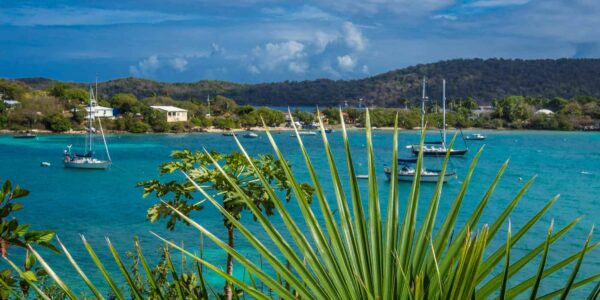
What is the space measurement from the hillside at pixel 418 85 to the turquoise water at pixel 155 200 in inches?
2765

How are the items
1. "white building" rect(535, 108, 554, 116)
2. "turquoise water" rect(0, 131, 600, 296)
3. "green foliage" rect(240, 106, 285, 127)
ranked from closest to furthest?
"turquoise water" rect(0, 131, 600, 296) < "green foliage" rect(240, 106, 285, 127) < "white building" rect(535, 108, 554, 116)

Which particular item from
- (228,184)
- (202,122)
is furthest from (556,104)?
(228,184)

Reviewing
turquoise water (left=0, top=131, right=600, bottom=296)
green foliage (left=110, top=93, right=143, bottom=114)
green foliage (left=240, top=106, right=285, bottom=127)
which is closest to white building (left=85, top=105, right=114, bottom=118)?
green foliage (left=110, top=93, right=143, bottom=114)

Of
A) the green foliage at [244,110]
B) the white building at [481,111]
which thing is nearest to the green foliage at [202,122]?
the green foliage at [244,110]

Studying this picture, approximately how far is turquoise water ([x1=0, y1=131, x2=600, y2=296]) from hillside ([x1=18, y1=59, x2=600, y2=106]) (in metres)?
70.2

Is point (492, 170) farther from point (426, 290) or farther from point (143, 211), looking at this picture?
point (426, 290)

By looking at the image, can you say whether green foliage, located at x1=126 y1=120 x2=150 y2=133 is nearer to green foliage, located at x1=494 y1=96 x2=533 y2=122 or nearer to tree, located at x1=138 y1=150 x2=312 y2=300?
green foliage, located at x1=494 y1=96 x2=533 y2=122

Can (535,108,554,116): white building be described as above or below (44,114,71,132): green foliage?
above

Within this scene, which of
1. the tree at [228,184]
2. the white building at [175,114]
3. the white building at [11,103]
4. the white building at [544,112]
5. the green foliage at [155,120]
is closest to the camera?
the tree at [228,184]

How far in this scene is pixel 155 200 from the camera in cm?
3438

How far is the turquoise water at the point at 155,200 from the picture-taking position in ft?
77.3

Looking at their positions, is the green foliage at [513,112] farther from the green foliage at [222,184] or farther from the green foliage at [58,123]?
the green foliage at [222,184]

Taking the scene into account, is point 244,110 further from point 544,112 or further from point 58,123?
point 544,112

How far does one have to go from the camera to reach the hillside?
489 feet
